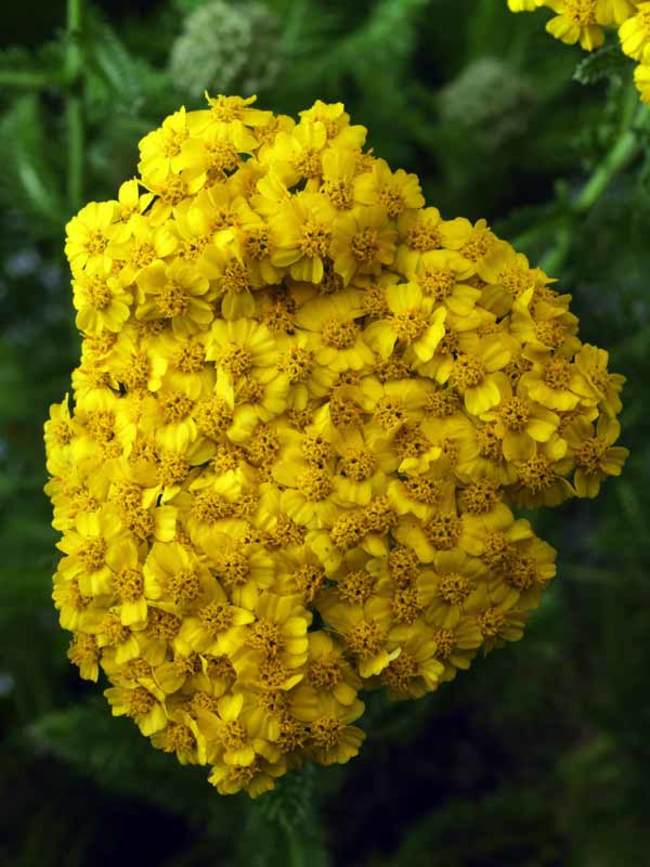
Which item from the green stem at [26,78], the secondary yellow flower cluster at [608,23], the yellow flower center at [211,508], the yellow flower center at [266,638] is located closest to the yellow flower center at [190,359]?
the yellow flower center at [211,508]

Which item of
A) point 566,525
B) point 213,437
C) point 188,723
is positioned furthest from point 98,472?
point 566,525

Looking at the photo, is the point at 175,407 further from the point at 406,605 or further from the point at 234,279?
the point at 406,605

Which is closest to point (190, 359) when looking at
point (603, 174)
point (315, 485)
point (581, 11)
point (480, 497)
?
point (315, 485)

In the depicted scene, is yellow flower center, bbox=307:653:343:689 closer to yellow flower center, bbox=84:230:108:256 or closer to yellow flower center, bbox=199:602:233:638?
yellow flower center, bbox=199:602:233:638

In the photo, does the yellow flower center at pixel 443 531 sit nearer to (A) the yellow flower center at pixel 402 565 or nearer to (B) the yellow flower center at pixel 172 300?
(A) the yellow flower center at pixel 402 565

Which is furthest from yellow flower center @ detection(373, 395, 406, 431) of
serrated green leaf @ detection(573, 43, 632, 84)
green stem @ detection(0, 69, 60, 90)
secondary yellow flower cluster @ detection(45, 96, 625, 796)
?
green stem @ detection(0, 69, 60, 90)
